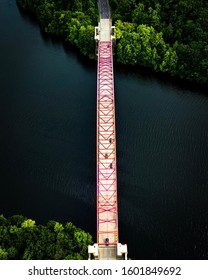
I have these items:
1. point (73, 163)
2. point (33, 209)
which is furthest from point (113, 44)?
point (33, 209)

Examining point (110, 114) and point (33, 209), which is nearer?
point (33, 209)

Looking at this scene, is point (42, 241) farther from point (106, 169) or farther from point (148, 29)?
point (148, 29)

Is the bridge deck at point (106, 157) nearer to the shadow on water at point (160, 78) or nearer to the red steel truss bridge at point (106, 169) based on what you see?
the red steel truss bridge at point (106, 169)

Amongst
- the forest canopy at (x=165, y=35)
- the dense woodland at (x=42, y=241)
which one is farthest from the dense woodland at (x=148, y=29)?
the dense woodland at (x=42, y=241)

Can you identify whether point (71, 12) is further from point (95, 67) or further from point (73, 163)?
point (73, 163)

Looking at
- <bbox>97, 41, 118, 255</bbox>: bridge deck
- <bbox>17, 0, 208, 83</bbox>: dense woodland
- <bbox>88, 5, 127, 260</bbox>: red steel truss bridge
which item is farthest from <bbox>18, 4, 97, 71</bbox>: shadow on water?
<bbox>97, 41, 118, 255</bbox>: bridge deck

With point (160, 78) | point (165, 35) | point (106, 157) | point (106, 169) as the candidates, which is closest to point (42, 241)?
point (106, 169)
